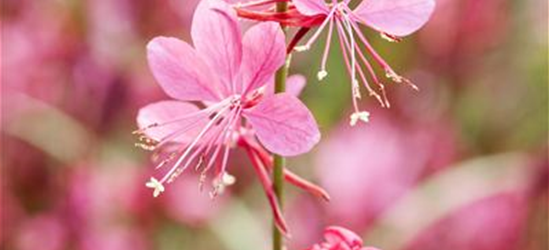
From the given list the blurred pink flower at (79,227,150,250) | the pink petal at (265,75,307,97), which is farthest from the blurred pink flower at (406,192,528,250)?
the pink petal at (265,75,307,97)

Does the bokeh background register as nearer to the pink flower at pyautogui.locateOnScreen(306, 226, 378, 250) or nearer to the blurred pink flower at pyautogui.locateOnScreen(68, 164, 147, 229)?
the blurred pink flower at pyautogui.locateOnScreen(68, 164, 147, 229)

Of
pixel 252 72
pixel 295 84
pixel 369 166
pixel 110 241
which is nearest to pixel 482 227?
pixel 369 166

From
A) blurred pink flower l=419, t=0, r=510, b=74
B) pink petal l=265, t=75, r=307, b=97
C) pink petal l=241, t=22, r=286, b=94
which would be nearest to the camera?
pink petal l=241, t=22, r=286, b=94

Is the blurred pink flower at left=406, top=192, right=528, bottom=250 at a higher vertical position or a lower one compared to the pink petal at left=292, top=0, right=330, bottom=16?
higher

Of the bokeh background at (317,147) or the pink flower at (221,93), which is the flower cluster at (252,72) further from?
the bokeh background at (317,147)

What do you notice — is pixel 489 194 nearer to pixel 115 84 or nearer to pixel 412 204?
pixel 412 204

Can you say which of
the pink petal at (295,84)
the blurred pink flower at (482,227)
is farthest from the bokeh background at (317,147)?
the pink petal at (295,84)

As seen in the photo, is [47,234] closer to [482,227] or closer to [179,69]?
[482,227]
